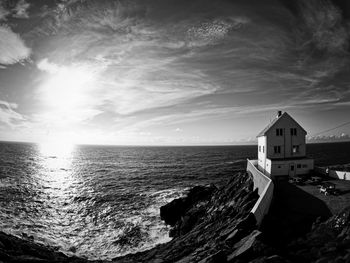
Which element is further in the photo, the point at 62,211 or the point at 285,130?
the point at 62,211

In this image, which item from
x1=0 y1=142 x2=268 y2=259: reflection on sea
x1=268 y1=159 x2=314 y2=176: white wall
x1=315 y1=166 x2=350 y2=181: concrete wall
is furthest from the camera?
x1=268 y1=159 x2=314 y2=176: white wall

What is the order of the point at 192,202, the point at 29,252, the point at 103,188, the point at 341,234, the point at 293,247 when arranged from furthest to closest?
the point at 103,188 → the point at 192,202 → the point at 29,252 → the point at 293,247 → the point at 341,234

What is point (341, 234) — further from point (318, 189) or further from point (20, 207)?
point (20, 207)

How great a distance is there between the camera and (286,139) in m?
34.3

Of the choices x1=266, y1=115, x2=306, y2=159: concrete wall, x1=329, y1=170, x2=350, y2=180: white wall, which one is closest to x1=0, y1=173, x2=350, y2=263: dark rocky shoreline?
x1=266, y1=115, x2=306, y2=159: concrete wall

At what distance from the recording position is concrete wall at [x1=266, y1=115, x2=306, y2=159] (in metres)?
34.2

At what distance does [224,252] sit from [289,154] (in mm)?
26109

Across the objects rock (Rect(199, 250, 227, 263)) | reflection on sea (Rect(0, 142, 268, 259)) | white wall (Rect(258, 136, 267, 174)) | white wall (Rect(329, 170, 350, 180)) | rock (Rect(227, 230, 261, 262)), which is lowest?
reflection on sea (Rect(0, 142, 268, 259))

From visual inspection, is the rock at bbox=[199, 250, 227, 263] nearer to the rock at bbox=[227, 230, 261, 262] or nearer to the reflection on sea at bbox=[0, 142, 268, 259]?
the rock at bbox=[227, 230, 261, 262]

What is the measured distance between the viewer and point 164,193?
48.4 meters

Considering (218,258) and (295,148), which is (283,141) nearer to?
(295,148)

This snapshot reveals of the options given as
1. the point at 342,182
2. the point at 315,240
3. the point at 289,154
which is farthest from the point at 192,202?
the point at 315,240

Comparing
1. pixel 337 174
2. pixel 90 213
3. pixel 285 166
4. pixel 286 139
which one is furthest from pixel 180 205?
pixel 337 174

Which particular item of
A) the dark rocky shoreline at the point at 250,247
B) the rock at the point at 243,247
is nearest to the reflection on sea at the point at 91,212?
the dark rocky shoreline at the point at 250,247
